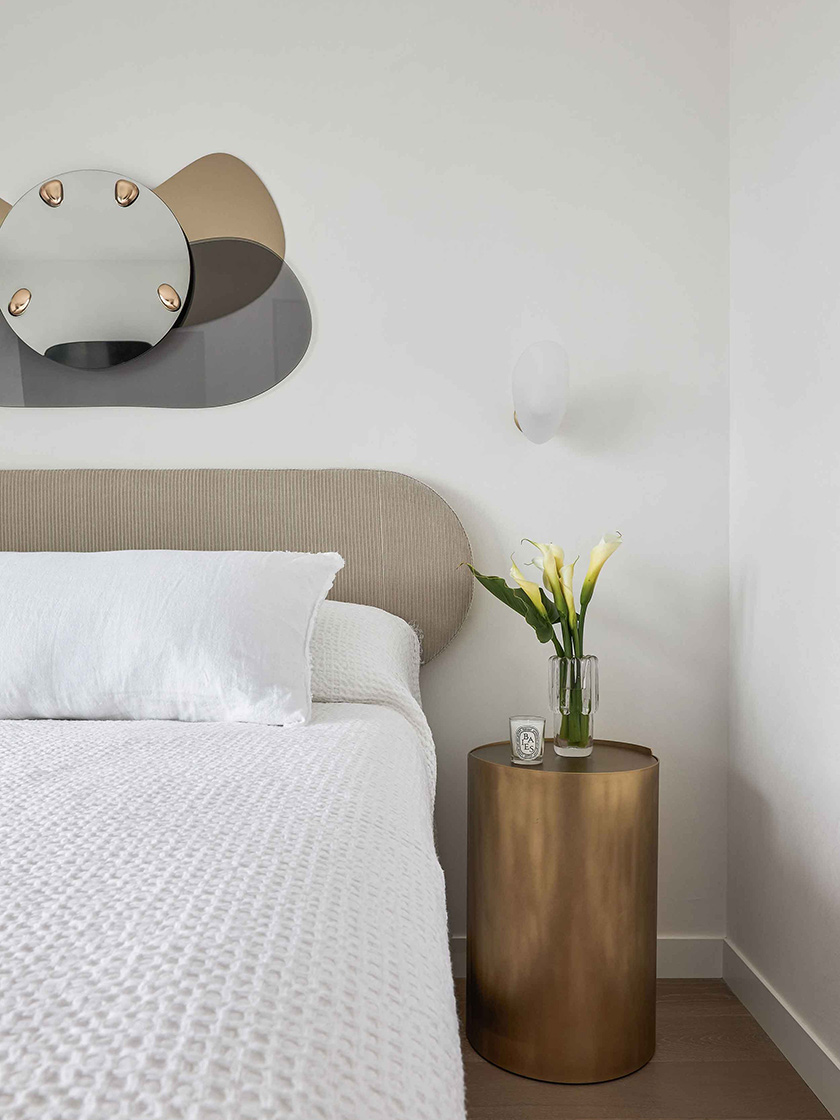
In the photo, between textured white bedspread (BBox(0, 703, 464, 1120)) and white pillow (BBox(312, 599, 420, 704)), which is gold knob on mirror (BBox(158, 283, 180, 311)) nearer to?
white pillow (BBox(312, 599, 420, 704))

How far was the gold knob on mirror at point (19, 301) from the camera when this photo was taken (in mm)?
2107

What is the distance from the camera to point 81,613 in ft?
5.11

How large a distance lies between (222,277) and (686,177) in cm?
113

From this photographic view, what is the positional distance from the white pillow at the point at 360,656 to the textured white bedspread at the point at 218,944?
1.72 ft

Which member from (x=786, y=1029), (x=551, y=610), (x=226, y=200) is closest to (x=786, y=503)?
(x=551, y=610)

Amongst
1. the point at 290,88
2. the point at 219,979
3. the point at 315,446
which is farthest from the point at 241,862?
the point at 290,88

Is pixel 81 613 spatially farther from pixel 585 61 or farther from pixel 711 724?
pixel 585 61

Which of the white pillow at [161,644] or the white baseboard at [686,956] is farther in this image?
the white baseboard at [686,956]

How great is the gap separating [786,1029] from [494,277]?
1708 mm

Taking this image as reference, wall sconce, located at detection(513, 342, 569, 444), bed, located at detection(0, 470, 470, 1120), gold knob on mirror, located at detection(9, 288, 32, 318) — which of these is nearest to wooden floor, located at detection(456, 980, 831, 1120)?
bed, located at detection(0, 470, 470, 1120)

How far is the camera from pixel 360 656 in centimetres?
168

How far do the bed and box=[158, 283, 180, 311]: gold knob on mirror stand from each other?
3.63 feet

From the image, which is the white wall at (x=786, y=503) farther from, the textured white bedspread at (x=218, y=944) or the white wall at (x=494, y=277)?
the textured white bedspread at (x=218, y=944)

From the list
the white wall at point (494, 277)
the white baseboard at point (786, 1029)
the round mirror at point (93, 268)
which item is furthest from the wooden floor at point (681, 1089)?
the round mirror at point (93, 268)
